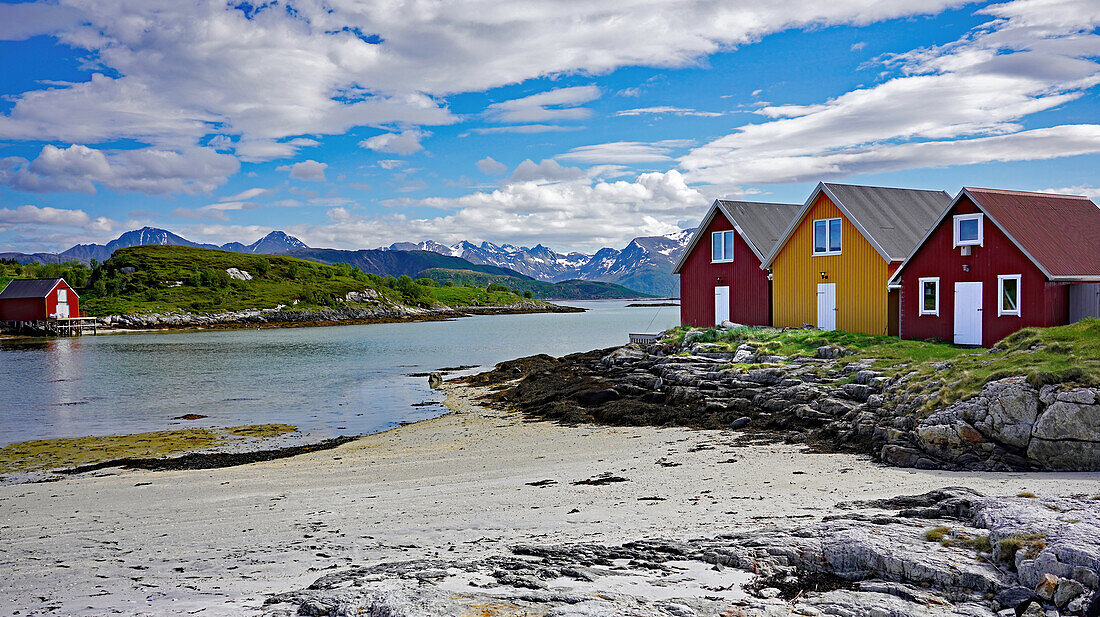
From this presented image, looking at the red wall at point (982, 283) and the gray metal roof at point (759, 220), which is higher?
the gray metal roof at point (759, 220)

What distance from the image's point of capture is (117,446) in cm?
1988

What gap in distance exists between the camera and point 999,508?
791cm

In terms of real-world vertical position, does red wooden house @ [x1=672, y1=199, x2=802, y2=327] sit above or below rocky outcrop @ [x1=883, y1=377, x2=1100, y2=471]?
above

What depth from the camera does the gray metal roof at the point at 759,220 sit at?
3447 cm

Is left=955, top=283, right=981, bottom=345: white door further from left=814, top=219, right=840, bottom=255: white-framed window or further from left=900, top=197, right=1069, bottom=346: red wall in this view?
left=814, top=219, right=840, bottom=255: white-framed window

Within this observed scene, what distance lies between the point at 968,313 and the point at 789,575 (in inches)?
858

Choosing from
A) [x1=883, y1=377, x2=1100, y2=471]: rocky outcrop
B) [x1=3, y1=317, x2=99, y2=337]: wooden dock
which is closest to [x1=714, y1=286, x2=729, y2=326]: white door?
[x1=883, y1=377, x2=1100, y2=471]: rocky outcrop

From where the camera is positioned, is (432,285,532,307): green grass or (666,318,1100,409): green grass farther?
(432,285,532,307): green grass

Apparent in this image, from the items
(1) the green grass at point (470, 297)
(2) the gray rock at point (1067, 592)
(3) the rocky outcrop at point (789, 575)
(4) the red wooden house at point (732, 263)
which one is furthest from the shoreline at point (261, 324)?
A: (2) the gray rock at point (1067, 592)

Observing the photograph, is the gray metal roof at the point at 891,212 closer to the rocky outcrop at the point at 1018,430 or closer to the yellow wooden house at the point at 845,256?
the yellow wooden house at the point at 845,256

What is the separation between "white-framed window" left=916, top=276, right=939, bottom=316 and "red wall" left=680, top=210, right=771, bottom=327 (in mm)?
8626

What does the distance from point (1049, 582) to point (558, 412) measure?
1707cm

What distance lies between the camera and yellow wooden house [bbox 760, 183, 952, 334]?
94.2ft

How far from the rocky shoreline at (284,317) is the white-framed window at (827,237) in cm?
9838
